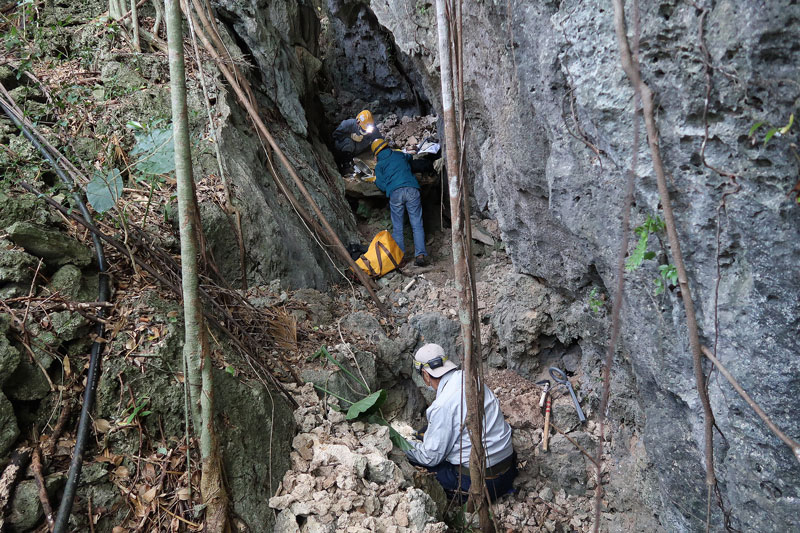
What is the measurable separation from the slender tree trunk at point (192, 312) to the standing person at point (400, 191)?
4568 mm

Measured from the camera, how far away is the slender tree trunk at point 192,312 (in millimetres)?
2018

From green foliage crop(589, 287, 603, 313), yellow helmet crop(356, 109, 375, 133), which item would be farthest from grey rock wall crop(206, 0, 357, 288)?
green foliage crop(589, 287, 603, 313)

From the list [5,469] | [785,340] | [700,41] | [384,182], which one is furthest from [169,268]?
[384,182]

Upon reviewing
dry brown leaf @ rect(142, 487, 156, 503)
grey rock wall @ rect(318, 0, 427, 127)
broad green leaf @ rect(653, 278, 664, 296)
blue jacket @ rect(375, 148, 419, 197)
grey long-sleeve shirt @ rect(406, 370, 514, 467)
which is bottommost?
grey long-sleeve shirt @ rect(406, 370, 514, 467)

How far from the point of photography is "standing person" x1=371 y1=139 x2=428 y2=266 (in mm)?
6738

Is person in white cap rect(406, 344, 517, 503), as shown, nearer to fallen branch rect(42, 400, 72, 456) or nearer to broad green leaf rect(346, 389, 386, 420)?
broad green leaf rect(346, 389, 386, 420)

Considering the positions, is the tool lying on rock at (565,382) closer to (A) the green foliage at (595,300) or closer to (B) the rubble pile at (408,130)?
(A) the green foliage at (595,300)

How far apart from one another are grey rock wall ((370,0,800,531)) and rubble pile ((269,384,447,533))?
1.42 metres

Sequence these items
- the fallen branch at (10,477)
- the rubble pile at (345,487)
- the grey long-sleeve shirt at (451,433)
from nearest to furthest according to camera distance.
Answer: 1. the fallen branch at (10,477)
2. the rubble pile at (345,487)
3. the grey long-sleeve shirt at (451,433)

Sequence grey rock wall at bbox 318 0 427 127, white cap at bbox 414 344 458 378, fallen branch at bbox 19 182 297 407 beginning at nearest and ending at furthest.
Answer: fallen branch at bbox 19 182 297 407, white cap at bbox 414 344 458 378, grey rock wall at bbox 318 0 427 127

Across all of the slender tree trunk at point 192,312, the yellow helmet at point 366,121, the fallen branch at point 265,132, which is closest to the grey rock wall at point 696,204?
the slender tree trunk at point 192,312

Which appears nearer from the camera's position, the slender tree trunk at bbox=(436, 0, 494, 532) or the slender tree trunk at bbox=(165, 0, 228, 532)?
the slender tree trunk at bbox=(165, 0, 228, 532)

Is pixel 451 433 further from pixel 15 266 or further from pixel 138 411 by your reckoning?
pixel 15 266

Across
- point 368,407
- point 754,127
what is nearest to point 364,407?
point 368,407
